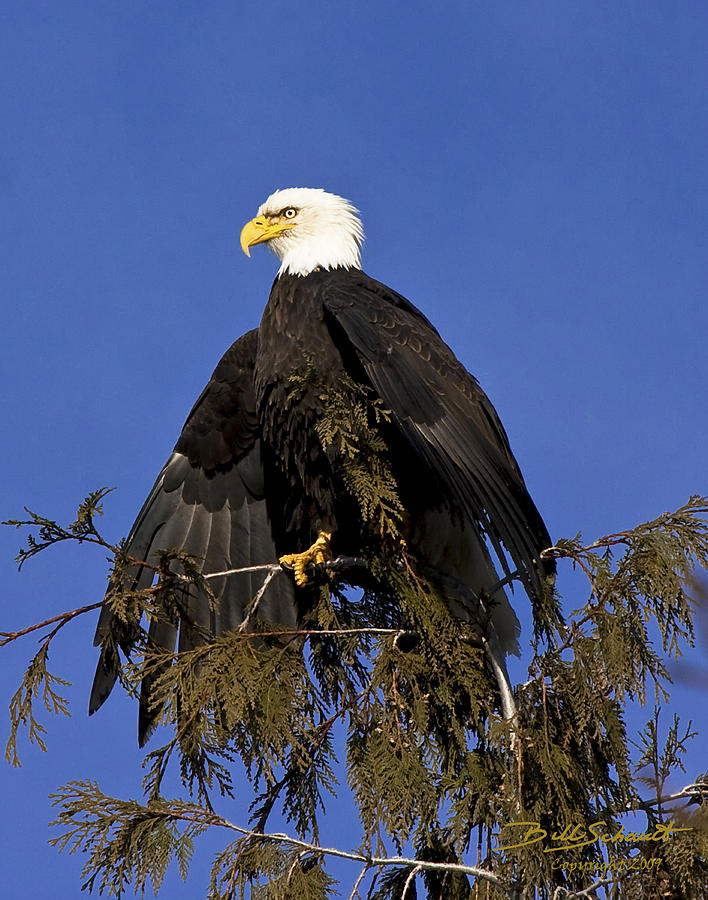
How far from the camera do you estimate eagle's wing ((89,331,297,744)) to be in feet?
17.5

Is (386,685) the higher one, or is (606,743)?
(386,685)

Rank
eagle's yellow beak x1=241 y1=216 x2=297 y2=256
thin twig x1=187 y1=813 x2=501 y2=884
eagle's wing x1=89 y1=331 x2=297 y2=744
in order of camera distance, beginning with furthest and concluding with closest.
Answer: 1. eagle's yellow beak x1=241 y1=216 x2=297 y2=256
2. eagle's wing x1=89 y1=331 x2=297 y2=744
3. thin twig x1=187 y1=813 x2=501 y2=884

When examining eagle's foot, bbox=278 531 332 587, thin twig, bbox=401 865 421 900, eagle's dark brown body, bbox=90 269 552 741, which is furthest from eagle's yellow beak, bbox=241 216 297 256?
thin twig, bbox=401 865 421 900

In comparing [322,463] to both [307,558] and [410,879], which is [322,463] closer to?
[307,558]

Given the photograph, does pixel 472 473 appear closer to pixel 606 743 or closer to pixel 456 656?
pixel 456 656

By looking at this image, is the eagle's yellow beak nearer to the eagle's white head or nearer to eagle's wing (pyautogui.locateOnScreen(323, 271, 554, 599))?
the eagle's white head

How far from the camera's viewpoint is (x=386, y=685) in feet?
12.2

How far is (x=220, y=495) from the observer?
18.0 ft

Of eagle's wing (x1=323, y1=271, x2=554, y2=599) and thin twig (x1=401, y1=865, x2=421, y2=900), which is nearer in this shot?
thin twig (x1=401, y1=865, x2=421, y2=900)

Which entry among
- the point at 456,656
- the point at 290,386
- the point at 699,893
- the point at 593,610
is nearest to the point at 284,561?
the point at 290,386

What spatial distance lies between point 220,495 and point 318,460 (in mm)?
860

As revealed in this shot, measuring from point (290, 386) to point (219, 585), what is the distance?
3.49 feet

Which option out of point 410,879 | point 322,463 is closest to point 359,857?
point 410,879

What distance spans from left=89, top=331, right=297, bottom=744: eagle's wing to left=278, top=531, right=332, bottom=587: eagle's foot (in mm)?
604
